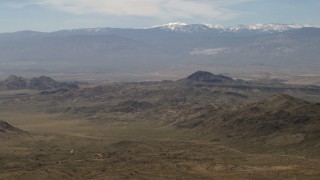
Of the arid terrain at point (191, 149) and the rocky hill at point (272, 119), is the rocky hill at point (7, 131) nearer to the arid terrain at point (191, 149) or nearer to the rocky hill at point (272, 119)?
the arid terrain at point (191, 149)

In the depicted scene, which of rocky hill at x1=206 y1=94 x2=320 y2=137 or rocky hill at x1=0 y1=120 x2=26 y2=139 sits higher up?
rocky hill at x1=206 y1=94 x2=320 y2=137

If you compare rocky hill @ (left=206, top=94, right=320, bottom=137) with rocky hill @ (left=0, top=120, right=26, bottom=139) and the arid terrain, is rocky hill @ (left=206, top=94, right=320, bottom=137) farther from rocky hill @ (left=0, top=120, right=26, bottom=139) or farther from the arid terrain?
rocky hill @ (left=0, top=120, right=26, bottom=139)

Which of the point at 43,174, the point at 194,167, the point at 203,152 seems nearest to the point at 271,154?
the point at 203,152

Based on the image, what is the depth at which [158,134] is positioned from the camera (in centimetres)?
18975

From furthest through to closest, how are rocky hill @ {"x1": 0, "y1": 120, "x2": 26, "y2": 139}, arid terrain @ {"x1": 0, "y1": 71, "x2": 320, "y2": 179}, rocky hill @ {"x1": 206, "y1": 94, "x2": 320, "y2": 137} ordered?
rocky hill @ {"x1": 0, "y1": 120, "x2": 26, "y2": 139}
rocky hill @ {"x1": 206, "y1": 94, "x2": 320, "y2": 137}
arid terrain @ {"x1": 0, "y1": 71, "x2": 320, "y2": 179}

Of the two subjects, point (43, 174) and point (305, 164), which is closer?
point (43, 174)

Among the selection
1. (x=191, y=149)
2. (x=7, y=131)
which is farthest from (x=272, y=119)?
(x=7, y=131)

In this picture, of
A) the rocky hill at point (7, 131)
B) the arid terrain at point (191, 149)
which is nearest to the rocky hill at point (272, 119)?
the arid terrain at point (191, 149)

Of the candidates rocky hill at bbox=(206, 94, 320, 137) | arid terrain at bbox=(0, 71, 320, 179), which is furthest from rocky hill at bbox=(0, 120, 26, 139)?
rocky hill at bbox=(206, 94, 320, 137)

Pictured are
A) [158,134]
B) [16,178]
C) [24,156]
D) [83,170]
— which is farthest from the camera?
[158,134]

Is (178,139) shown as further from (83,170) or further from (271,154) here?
(83,170)

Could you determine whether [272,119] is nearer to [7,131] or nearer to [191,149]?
[191,149]

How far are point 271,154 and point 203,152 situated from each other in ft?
55.5

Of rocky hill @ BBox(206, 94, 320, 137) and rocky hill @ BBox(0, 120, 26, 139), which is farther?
rocky hill @ BBox(0, 120, 26, 139)
